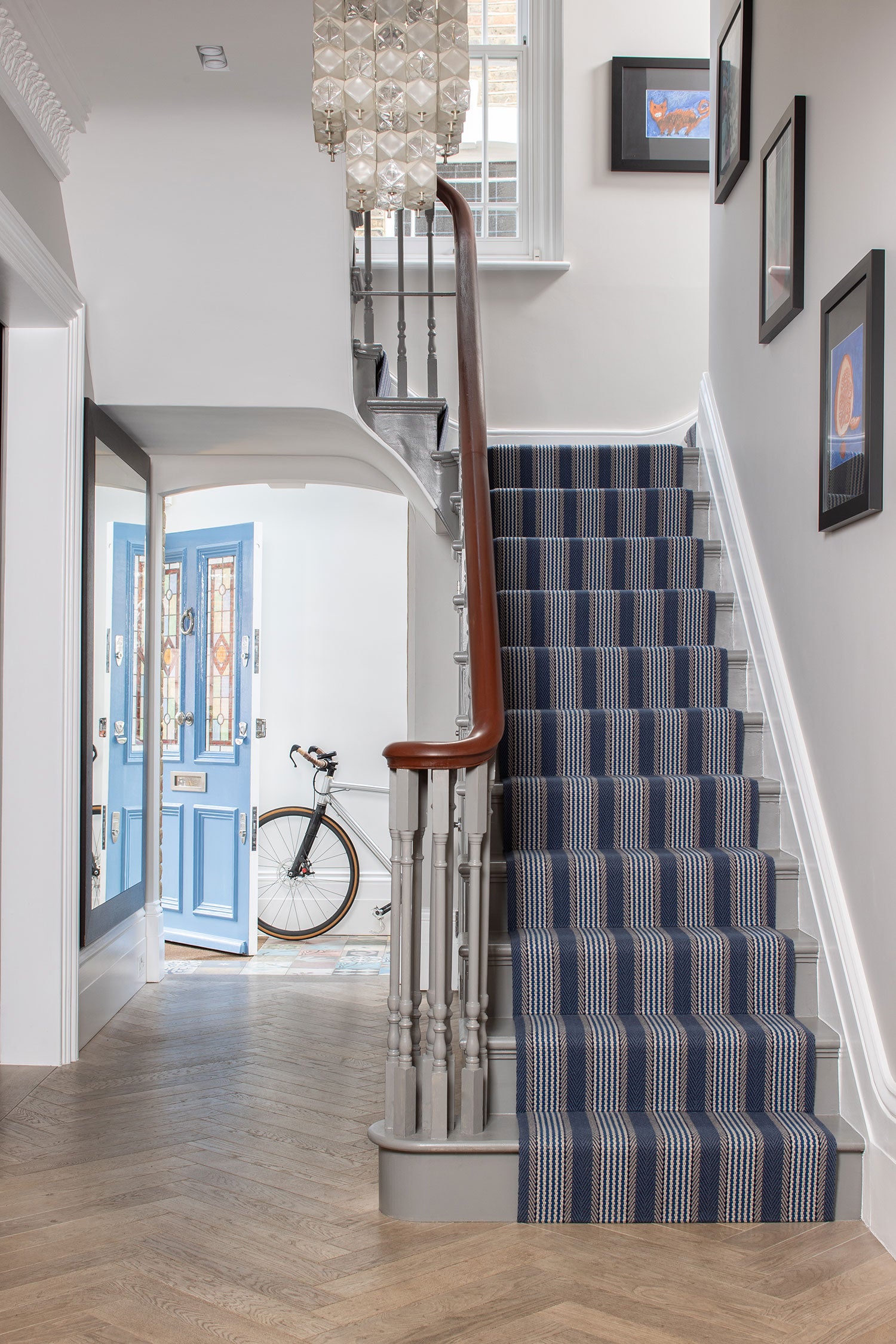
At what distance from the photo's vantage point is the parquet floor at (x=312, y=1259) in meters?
Result: 1.78

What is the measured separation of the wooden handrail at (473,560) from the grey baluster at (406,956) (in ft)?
0.20

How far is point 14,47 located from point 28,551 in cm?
140

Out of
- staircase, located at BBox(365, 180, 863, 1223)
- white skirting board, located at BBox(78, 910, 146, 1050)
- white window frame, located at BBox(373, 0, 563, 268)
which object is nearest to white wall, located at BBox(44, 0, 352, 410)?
staircase, located at BBox(365, 180, 863, 1223)

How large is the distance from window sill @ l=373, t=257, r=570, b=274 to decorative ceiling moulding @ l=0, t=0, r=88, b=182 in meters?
1.56

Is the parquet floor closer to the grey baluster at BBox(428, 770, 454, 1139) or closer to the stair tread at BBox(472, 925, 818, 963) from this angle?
the grey baluster at BBox(428, 770, 454, 1139)

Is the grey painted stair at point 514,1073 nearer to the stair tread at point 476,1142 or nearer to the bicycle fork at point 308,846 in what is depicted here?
the stair tread at point 476,1142

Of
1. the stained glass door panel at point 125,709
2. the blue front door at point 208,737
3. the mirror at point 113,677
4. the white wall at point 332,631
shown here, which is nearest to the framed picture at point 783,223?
the mirror at point 113,677

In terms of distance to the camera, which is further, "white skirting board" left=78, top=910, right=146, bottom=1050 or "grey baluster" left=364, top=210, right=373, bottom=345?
"grey baluster" left=364, top=210, right=373, bottom=345

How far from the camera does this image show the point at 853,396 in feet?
7.64

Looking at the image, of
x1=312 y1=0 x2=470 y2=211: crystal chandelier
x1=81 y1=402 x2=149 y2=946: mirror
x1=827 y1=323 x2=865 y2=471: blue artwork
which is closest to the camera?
x1=312 y1=0 x2=470 y2=211: crystal chandelier

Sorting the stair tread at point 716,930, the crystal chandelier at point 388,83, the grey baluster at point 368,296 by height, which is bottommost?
the stair tread at point 716,930

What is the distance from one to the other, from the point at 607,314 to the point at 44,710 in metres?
3.00

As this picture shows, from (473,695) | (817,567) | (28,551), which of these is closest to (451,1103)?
(473,695)

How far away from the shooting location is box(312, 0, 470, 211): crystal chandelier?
2.06 m
